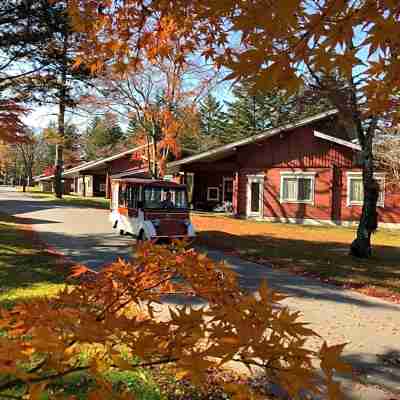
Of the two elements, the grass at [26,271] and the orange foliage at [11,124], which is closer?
the grass at [26,271]

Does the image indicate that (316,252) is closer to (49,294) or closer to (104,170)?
(49,294)

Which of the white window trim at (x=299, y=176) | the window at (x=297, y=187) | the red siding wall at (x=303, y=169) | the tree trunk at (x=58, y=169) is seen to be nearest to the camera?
the red siding wall at (x=303, y=169)

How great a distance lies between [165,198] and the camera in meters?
13.7

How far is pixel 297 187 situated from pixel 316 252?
12.4m

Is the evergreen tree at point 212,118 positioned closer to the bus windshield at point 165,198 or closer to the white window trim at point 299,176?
the white window trim at point 299,176

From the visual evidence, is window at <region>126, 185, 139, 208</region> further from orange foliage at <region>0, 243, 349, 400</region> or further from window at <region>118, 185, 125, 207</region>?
orange foliage at <region>0, 243, 349, 400</region>

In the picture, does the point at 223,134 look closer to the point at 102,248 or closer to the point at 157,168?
the point at 157,168

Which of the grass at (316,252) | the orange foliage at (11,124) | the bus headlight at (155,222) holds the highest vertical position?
the orange foliage at (11,124)

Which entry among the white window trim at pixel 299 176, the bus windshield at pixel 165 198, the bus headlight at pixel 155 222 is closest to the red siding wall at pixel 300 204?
the white window trim at pixel 299 176

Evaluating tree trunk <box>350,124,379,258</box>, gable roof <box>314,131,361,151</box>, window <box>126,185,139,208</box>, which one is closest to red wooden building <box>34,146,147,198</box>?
gable roof <box>314,131,361,151</box>

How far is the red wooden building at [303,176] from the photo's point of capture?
24172 millimetres

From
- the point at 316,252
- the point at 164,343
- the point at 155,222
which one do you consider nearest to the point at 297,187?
the point at 316,252

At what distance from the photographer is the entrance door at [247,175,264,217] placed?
26.6m

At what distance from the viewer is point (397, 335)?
20.0 feet
